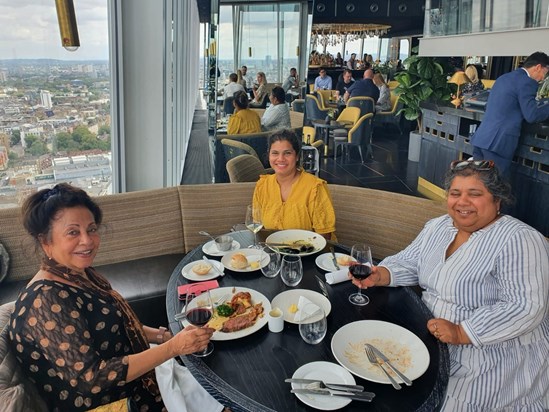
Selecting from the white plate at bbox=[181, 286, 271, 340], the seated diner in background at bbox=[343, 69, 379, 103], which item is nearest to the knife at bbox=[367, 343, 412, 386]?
the white plate at bbox=[181, 286, 271, 340]

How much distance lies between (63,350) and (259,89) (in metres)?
4.95

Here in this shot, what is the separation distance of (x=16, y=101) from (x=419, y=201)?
233 cm

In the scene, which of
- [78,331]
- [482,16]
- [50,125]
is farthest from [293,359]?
[482,16]

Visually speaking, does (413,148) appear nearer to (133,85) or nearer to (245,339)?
(133,85)

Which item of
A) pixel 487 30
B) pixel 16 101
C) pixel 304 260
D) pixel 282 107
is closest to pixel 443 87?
pixel 487 30

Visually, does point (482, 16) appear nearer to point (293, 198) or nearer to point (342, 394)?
A: point (293, 198)

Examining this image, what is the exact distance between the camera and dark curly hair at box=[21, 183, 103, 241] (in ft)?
4.73

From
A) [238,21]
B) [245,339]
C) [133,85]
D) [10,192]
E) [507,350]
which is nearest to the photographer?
[245,339]

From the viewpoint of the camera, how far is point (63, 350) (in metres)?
1.28

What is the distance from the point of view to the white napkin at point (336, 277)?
197cm

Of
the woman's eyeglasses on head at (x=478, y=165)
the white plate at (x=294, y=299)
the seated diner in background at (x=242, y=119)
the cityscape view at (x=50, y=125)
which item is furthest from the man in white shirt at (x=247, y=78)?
the white plate at (x=294, y=299)

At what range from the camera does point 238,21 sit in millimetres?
5504

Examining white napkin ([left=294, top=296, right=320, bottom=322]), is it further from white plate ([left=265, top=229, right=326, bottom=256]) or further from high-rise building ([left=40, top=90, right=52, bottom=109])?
high-rise building ([left=40, top=90, right=52, bottom=109])

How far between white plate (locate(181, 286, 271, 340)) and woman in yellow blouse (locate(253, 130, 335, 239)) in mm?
1004
